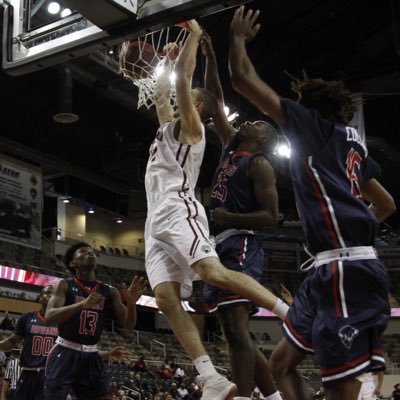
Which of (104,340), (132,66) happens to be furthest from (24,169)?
(132,66)

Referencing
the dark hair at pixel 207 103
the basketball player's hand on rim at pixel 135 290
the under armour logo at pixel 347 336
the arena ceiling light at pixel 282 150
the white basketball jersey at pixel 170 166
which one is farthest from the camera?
the arena ceiling light at pixel 282 150

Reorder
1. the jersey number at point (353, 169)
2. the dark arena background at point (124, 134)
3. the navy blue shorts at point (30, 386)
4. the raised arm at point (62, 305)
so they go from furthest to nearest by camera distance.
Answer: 1. the navy blue shorts at point (30, 386)
2. the dark arena background at point (124, 134)
3. the raised arm at point (62, 305)
4. the jersey number at point (353, 169)

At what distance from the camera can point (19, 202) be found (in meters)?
24.6

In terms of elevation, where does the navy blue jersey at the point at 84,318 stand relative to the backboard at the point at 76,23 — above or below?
below

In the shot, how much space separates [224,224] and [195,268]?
74 centimetres

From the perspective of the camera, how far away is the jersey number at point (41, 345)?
25.2ft

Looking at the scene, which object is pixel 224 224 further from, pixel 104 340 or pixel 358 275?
pixel 104 340

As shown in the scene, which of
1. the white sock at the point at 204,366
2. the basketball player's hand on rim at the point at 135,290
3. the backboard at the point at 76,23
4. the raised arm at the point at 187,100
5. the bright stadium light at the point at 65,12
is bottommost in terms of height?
the white sock at the point at 204,366

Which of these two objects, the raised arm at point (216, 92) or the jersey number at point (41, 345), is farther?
the jersey number at point (41, 345)

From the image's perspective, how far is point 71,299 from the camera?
6.29m

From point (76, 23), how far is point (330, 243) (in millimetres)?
3558

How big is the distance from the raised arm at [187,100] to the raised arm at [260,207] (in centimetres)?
53

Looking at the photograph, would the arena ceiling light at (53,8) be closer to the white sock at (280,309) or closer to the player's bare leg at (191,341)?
Result: the player's bare leg at (191,341)

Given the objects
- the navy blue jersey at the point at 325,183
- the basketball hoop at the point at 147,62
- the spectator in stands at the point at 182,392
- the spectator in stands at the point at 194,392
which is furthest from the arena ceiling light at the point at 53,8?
the spectator in stands at the point at 194,392
